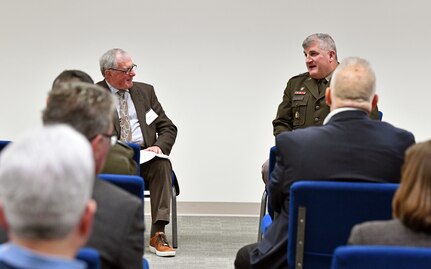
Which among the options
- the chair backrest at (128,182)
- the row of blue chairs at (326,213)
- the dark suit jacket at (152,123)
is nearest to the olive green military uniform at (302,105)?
the dark suit jacket at (152,123)

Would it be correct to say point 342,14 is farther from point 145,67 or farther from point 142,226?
point 142,226

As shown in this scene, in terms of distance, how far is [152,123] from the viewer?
567cm

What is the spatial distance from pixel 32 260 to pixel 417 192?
44.8 inches

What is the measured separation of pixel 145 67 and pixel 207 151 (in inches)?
38.0

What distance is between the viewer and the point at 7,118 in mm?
6730

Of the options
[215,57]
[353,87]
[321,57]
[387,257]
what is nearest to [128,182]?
[353,87]

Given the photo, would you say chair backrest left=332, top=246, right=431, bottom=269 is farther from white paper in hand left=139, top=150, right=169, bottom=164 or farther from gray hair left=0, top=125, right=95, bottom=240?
white paper in hand left=139, top=150, right=169, bottom=164

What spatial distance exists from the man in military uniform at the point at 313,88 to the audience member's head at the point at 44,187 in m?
4.09

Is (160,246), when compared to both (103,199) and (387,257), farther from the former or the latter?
(387,257)

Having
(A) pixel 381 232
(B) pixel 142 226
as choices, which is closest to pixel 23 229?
(B) pixel 142 226

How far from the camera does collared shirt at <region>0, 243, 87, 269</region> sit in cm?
131

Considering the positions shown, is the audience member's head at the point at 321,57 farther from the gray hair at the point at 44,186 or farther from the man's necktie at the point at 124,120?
the gray hair at the point at 44,186

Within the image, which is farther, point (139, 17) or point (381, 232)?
point (139, 17)

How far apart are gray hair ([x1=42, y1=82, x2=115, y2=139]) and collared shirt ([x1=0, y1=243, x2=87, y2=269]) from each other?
2.45ft
